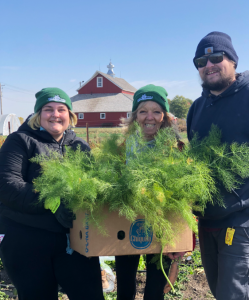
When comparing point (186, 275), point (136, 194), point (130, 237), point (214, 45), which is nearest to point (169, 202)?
point (136, 194)

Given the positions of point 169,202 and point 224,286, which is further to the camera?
point 224,286

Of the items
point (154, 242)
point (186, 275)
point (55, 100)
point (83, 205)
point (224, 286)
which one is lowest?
point (186, 275)

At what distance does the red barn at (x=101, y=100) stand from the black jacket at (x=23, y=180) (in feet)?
113

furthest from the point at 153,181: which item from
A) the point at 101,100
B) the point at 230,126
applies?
the point at 101,100

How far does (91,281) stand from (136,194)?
3.49ft

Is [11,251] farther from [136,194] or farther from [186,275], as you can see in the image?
[186,275]

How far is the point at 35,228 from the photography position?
2.36m

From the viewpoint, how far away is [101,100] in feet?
131

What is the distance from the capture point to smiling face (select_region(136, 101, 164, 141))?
2746 millimetres

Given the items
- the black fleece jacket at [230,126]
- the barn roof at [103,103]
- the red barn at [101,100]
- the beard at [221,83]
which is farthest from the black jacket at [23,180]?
the barn roof at [103,103]

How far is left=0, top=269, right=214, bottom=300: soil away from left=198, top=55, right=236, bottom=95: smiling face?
2.37 meters

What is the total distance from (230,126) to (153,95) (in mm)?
824

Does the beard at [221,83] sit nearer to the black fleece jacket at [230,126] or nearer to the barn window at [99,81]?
the black fleece jacket at [230,126]

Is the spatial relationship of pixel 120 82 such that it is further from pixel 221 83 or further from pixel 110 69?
pixel 221 83
